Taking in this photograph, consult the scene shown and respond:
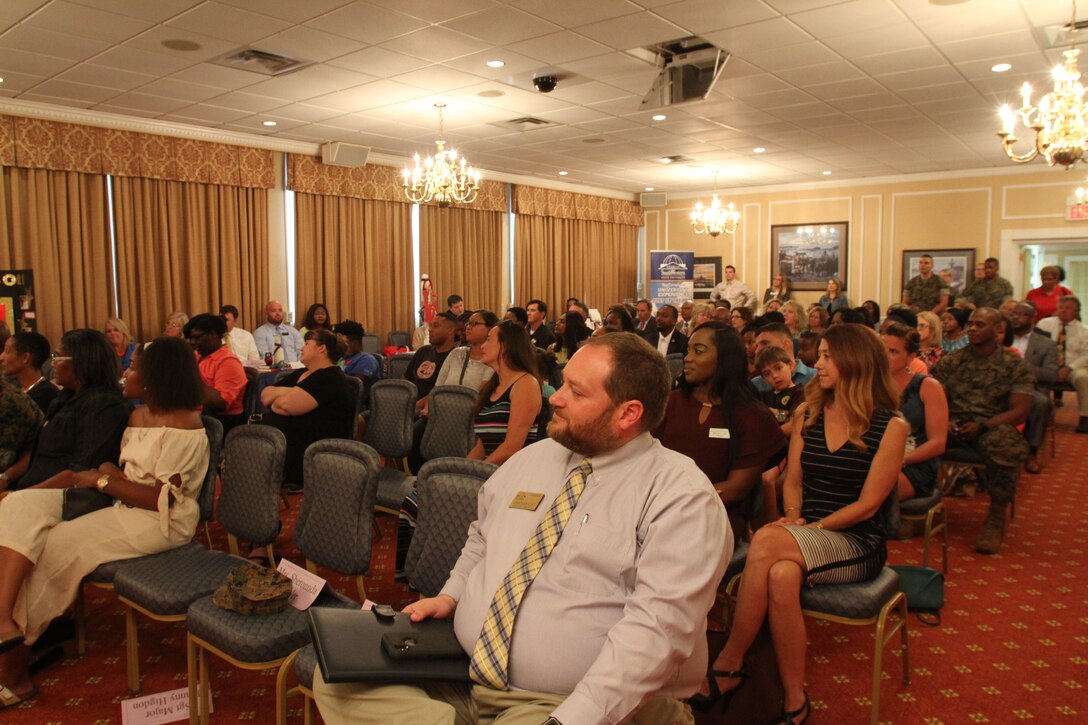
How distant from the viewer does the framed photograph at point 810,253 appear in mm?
13523

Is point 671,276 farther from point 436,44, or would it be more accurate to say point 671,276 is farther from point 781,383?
point 781,383

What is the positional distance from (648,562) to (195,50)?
5.84m

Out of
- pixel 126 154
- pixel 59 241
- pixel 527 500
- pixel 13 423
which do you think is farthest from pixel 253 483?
pixel 126 154

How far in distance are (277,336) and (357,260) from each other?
6.13ft

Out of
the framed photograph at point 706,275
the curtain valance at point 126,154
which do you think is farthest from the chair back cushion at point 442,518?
the framed photograph at point 706,275

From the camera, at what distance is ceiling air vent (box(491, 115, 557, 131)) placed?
8523mm

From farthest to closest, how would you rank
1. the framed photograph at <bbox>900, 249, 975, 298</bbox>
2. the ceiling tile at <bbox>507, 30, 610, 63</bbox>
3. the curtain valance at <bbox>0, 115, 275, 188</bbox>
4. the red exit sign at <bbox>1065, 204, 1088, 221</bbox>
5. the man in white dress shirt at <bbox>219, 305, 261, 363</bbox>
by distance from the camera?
the framed photograph at <bbox>900, 249, 975, 298</bbox> → the red exit sign at <bbox>1065, 204, 1088, 221</bbox> → the man in white dress shirt at <bbox>219, 305, 261, 363</bbox> → the curtain valance at <bbox>0, 115, 275, 188</bbox> → the ceiling tile at <bbox>507, 30, 610, 63</bbox>

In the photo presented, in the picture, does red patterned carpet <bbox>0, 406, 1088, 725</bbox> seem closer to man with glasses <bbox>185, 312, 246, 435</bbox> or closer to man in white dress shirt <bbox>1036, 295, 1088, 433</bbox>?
man with glasses <bbox>185, 312, 246, 435</bbox>

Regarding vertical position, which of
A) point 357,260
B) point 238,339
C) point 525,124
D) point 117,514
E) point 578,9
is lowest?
point 117,514

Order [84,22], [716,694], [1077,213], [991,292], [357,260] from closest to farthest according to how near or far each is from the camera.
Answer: [716,694] → [84,22] → [357,260] → [991,292] → [1077,213]

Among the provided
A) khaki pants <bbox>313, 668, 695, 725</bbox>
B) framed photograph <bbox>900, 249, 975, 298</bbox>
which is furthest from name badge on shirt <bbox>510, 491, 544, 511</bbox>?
framed photograph <bbox>900, 249, 975, 298</bbox>

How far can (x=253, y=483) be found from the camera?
3.25m

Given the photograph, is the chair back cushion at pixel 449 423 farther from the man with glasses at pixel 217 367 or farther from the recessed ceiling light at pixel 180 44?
the recessed ceiling light at pixel 180 44

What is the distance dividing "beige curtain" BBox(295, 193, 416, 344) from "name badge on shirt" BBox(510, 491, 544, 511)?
8712mm
